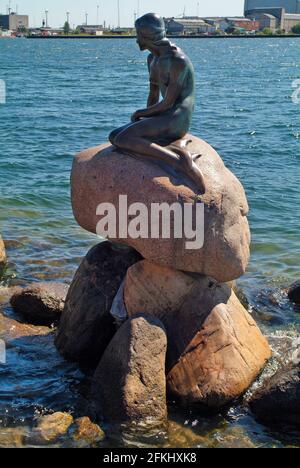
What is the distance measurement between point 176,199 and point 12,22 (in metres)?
175

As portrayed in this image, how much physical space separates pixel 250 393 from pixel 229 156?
1435 centimetres

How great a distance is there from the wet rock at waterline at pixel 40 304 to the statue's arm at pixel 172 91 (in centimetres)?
286

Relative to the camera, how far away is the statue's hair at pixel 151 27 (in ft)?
27.5

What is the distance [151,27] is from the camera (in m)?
8.39

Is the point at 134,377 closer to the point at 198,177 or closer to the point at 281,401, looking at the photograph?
the point at 281,401

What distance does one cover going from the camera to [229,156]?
866 inches

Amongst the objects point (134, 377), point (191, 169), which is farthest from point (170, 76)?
point (134, 377)

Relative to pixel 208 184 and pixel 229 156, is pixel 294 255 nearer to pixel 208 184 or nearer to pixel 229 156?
pixel 208 184

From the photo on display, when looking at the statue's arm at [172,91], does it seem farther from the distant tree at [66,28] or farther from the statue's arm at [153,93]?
the distant tree at [66,28]

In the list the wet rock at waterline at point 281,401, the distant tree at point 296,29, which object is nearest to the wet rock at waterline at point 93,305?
the wet rock at waterline at point 281,401

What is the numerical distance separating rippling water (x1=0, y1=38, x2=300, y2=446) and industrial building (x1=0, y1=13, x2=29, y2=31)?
134m

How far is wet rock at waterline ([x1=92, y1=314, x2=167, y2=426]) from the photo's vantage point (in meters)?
7.54
